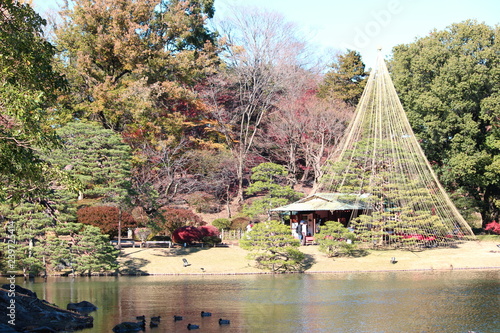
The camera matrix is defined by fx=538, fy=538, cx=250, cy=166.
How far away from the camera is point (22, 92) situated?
40.4ft

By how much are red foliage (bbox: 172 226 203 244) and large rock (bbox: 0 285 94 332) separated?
1714cm

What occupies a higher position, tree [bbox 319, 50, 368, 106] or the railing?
tree [bbox 319, 50, 368, 106]

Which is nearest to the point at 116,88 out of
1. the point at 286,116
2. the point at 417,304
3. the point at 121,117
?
the point at 121,117

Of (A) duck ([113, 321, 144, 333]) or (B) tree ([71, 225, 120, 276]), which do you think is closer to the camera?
(A) duck ([113, 321, 144, 333])

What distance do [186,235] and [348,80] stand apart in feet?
85.1

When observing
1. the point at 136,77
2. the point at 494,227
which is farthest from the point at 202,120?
the point at 494,227

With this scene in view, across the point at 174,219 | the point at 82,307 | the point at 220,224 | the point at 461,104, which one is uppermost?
the point at 461,104

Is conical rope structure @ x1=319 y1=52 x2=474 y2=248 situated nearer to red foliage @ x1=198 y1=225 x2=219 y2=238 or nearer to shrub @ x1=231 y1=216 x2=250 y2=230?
shrub @ x1=231 y1=216 x2=250 y2=230

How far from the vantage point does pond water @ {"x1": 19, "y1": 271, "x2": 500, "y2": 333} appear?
16.0 metres

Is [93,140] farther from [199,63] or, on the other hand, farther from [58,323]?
[58,323]

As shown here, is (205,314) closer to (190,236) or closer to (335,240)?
(335,240)

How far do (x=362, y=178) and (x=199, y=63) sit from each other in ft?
57.0

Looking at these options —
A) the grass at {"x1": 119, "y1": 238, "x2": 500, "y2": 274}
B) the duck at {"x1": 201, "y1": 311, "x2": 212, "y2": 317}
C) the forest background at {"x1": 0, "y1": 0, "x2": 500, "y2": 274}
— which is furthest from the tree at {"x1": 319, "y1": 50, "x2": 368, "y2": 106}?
the duck at {"x1": 201, "y1": 311, "x2": 212, "y2": 317}

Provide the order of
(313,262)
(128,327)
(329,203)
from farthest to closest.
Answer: (329,203)
(313,262)
(128,327)
